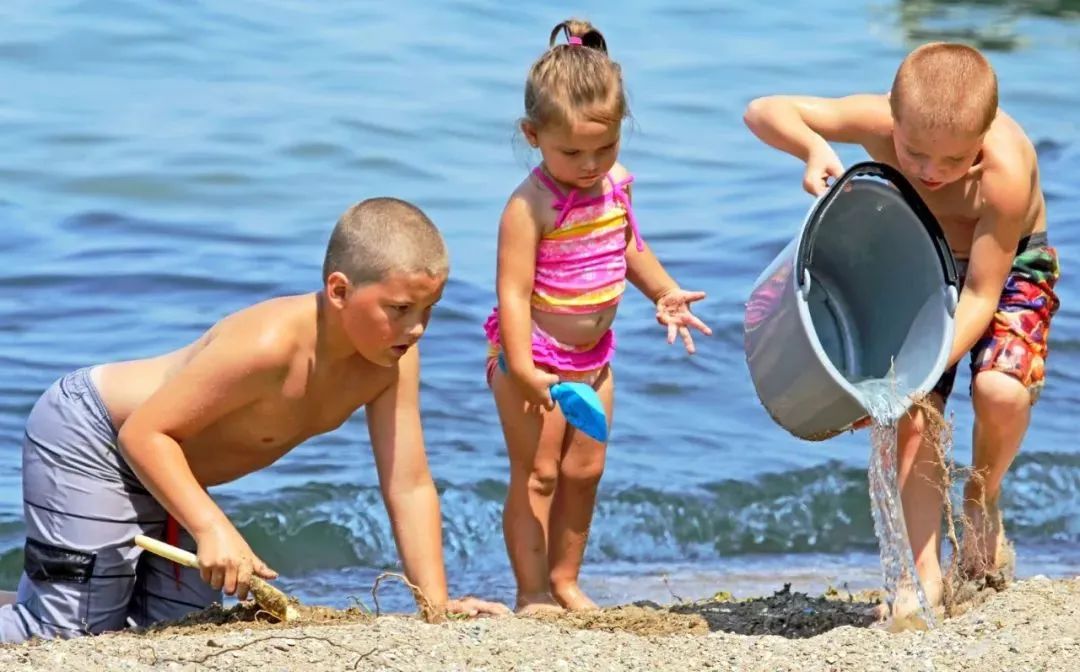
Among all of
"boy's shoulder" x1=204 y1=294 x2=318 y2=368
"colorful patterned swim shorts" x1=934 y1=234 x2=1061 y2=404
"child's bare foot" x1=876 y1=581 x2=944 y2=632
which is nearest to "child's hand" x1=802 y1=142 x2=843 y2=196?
"colorful patterned swim shorts" x1=934 y1=234 x2=1061 y2=404

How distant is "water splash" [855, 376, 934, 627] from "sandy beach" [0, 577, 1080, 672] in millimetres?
154

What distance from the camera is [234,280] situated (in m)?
8.09

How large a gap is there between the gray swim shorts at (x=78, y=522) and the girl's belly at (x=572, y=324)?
113 cm

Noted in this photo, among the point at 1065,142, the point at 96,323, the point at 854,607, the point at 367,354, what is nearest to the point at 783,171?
the point at 1065,142

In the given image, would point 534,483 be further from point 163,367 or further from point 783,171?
point 783,171

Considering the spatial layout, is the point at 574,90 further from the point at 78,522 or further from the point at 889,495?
the point at 78,522

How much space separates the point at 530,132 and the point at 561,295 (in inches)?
17.4

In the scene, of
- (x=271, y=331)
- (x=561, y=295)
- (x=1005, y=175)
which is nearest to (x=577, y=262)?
(x=561, y=295)

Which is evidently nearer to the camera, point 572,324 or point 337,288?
point 337,288

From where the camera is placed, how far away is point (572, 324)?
448cm

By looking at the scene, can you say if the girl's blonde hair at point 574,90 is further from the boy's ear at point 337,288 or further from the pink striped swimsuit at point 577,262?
the boy's ear at point 337,288

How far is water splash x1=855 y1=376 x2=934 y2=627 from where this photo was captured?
4.03 m

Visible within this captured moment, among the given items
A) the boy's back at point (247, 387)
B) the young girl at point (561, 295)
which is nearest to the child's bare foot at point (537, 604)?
the young girl at point (561, 295)

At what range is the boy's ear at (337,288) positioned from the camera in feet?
13.2
